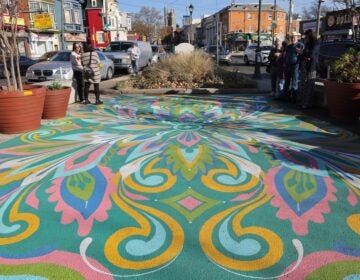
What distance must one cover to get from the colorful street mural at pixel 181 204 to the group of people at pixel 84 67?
3.44 m

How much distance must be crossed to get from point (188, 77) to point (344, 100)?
6467 millimetres

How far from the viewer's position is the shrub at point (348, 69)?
23.5 feet

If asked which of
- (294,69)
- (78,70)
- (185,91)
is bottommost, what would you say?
(185,91)

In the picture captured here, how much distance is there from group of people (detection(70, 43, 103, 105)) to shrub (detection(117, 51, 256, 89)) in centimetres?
253

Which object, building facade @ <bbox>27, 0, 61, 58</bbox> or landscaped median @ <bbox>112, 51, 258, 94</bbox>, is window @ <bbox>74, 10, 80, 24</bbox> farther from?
landscaped median @ <bbox>112, 51, 258, 94</bbox>

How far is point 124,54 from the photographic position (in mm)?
20062

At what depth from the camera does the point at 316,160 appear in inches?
194

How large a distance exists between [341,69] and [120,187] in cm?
551

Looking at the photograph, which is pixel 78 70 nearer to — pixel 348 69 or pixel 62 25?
pixel 348 69

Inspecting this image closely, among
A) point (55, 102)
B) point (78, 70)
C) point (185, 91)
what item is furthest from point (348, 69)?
point (78, 70)

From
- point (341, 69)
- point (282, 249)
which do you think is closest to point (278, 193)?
point (282, 249)

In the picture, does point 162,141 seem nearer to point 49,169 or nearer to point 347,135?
point 49,169

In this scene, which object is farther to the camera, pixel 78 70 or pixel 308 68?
→ pixel 78 70

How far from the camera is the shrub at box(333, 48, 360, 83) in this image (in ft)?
23.5
